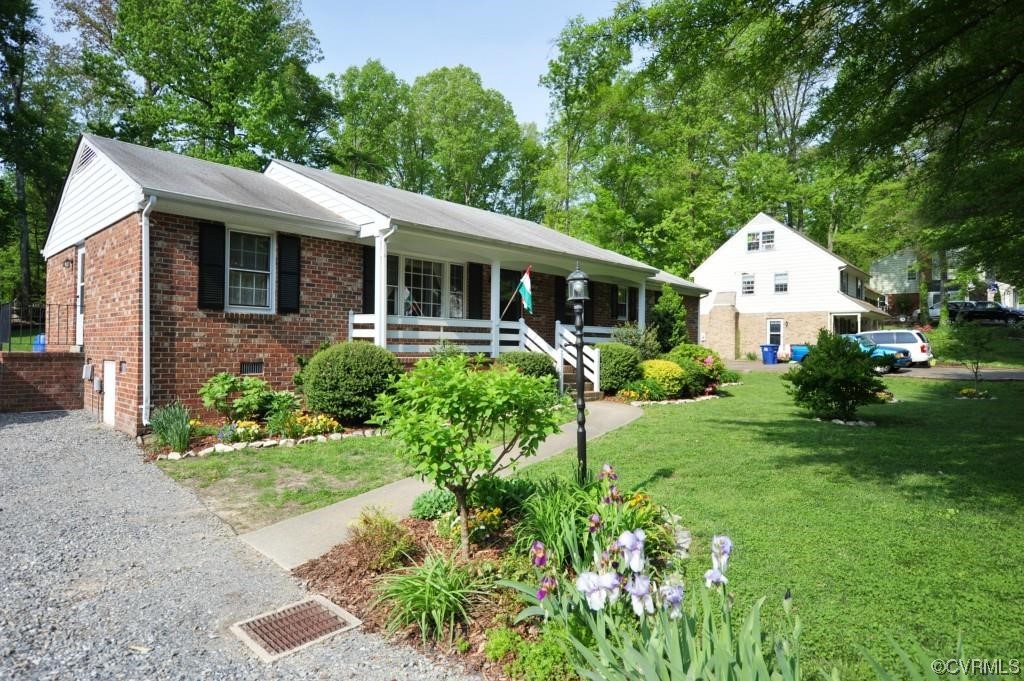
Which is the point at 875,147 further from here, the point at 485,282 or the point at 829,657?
the point at 485,282

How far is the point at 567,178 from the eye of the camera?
3108cm

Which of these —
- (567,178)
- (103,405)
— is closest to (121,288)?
(103,405)

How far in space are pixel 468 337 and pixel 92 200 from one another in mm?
8031

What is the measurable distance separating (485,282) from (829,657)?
12.5 metres

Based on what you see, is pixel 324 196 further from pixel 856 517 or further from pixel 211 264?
pixel 856 517

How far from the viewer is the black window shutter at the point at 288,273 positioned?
10406mm

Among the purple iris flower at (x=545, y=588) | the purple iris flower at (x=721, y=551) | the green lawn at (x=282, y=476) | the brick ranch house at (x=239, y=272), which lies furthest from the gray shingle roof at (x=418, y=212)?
the purple iris flower at (x=721, y=551)

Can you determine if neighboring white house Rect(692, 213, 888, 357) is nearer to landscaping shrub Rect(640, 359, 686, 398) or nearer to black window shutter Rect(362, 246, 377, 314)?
landscaping shrub Rect(640, 359, 686, 398)

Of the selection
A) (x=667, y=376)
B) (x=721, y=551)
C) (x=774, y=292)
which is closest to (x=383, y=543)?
(x=721, y=551)

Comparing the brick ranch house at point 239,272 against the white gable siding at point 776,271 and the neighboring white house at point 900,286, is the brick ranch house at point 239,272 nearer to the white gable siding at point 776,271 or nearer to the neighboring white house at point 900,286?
the white gable siding at point 776,271

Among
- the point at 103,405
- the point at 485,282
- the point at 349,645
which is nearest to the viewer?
the point at 349,645

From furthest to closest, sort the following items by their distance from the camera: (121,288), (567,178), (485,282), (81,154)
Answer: (567,178) < (485,282) < (81,154) < (121,288)

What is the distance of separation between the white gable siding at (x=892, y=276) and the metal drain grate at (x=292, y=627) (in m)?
47.6

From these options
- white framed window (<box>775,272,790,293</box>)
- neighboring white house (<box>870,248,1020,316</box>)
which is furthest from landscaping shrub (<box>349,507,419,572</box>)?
neighboring white house (<box>870,248,1020,316</box>)
